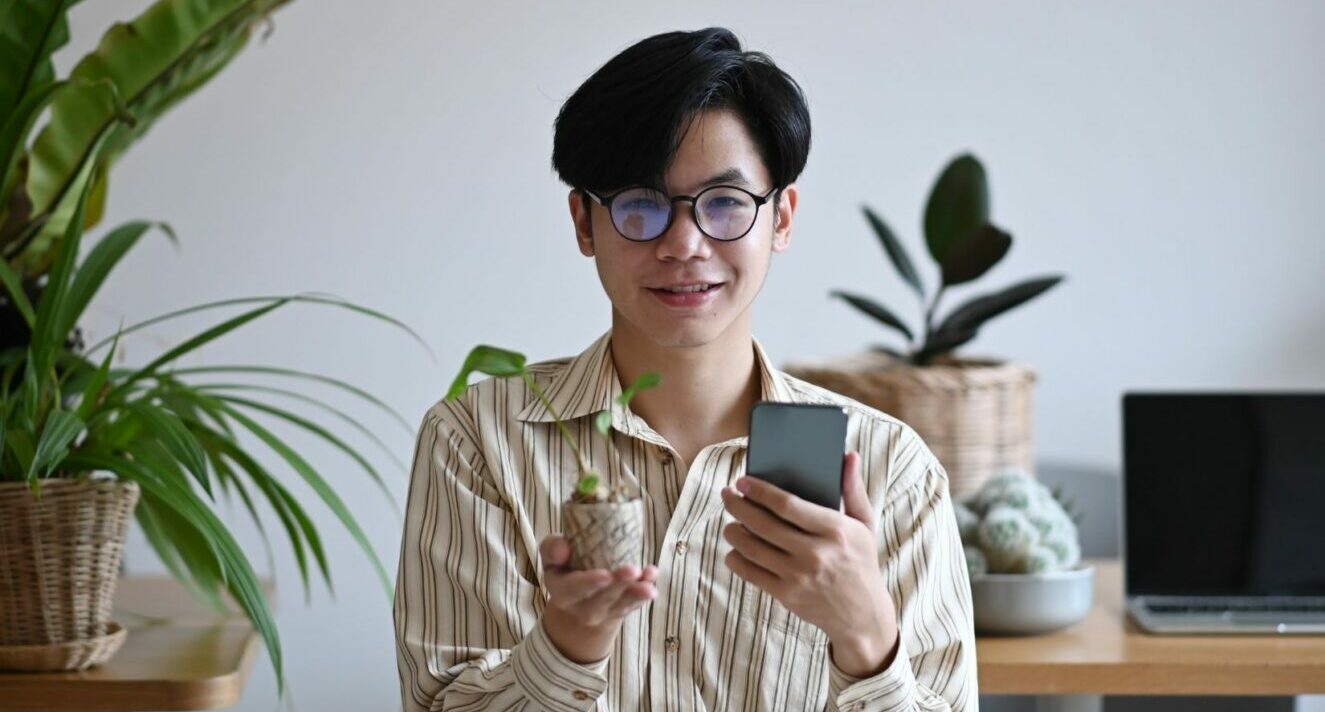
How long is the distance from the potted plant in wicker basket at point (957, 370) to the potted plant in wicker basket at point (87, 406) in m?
0.67

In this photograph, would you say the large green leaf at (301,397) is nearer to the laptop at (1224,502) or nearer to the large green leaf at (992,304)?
the large green leaf at (992,304)

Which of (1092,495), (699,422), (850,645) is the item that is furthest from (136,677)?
(1092,495)

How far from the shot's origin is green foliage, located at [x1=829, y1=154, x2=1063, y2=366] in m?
1.90

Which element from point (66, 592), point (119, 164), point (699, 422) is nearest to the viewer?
point (699, 422)

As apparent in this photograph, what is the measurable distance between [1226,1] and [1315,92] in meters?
0.19

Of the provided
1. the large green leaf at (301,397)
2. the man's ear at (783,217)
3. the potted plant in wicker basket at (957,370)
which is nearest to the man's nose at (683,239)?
the man's ear at (783,217)

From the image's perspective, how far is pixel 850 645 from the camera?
1078 millimetres

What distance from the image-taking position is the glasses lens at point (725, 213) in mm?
1158

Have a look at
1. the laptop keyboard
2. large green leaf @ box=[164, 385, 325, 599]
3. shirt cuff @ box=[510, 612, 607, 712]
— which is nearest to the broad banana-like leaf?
large green leaf @ box=[164, 385, 325, 599]

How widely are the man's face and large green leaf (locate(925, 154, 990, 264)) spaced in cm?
80

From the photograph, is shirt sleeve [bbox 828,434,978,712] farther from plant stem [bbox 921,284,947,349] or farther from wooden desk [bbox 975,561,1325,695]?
plant stem [bbox 921,284,947,349]

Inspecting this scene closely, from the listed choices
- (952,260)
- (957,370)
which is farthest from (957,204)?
(957,370)

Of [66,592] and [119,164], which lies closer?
[66,592]

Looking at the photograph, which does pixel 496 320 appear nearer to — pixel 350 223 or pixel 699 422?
pixel 350 223
